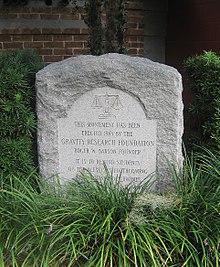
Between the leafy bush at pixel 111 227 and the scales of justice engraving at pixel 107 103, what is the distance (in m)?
0.61

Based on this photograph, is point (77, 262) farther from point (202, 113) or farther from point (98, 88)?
point (202, 113)

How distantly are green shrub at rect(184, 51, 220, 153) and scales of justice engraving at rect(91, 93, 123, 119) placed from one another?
83cm

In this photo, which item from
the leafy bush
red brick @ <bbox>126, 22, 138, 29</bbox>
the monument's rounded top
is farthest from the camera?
red brick @ <bbox>126, 22, 138, 29</bbox>

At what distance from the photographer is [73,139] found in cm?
361

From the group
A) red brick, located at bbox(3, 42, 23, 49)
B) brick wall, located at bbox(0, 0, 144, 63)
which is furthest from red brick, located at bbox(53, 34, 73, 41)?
red brick, located at bbox(3, 42, 23, 49)

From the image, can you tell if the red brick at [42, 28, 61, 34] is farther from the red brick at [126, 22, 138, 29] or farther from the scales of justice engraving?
the scales of justice engraving

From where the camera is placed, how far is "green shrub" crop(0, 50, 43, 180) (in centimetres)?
352

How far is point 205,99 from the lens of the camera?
385 cm

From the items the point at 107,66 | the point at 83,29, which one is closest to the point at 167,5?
the point at 83,29

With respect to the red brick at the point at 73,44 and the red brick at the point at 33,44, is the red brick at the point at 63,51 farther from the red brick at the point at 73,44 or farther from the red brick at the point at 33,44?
the red brick at the point at 33,44

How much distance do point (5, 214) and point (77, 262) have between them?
0.63 metres

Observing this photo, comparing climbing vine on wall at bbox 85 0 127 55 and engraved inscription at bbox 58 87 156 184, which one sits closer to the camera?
engraved inscription at bbox 58 87 156 184

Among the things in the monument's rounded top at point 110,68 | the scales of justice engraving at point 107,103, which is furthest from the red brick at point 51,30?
the scales of justice engraving at point 107,103

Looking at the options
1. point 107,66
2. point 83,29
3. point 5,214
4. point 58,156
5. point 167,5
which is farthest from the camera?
point 167,5
